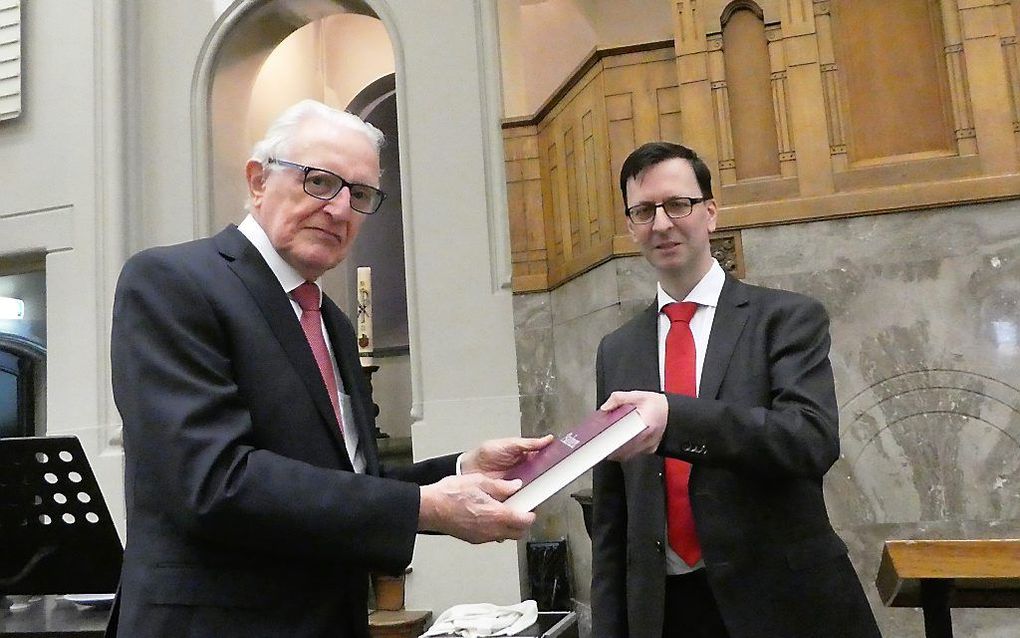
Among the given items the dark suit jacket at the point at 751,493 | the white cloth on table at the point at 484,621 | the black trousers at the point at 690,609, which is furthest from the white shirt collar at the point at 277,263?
the white cloth on table at the point at 484,621

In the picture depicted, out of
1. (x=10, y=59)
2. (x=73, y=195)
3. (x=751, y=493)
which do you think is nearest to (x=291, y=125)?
(x=751, y=493)

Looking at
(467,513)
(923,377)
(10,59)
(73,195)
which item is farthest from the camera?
(10,59)

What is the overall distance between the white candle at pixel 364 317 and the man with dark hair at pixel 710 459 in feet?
13.4

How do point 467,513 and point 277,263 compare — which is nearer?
point 467,513

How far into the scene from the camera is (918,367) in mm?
3486

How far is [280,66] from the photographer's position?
6926 mm

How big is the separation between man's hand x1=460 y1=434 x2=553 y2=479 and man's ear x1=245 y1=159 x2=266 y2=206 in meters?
0.68

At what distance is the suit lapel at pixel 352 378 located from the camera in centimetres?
168

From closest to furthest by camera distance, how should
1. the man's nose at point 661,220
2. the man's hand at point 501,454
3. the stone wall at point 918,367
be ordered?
the man's hand at point 501,454, the man's nose at point 661,220, the stone wall at point 918,367

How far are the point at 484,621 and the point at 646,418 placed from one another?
2.36m

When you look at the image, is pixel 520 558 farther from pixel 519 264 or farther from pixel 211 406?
pixel 211 406

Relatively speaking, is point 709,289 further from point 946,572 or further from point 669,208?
point 946,572

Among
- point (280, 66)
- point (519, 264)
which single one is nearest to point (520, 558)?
point (519, 264)

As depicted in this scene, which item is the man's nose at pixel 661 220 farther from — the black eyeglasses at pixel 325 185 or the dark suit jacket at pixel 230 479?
the dark suit jacket at pixel 230 479
